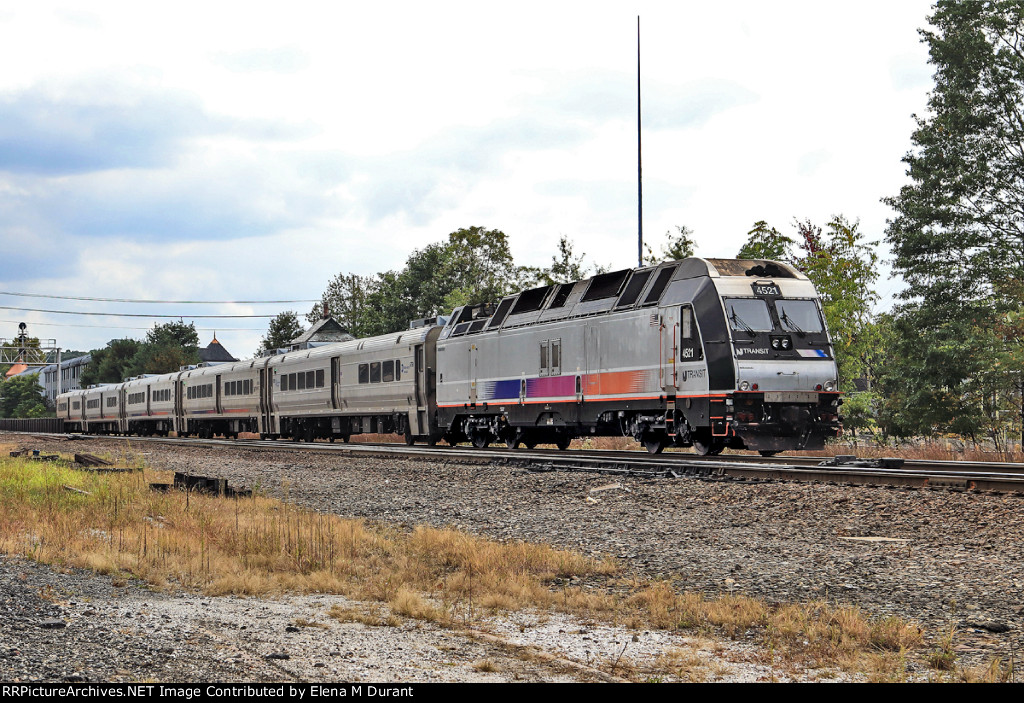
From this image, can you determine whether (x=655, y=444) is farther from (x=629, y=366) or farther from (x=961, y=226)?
(x=961, y=226)

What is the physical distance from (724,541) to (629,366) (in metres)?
9.35

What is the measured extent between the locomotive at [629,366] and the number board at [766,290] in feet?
0.08

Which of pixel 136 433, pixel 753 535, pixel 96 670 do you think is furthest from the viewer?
pixel 136 433

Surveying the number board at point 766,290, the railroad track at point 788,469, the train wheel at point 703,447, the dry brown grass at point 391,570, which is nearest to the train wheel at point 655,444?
the railroad track at point 788,469

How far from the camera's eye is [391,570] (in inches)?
384

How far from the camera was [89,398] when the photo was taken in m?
69.6

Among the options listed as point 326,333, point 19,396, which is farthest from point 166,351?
point 19,396

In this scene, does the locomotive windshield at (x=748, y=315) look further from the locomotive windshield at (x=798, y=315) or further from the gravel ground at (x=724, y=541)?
the gravel ground at (x=724, y=541)

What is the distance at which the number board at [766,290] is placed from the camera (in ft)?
59.6

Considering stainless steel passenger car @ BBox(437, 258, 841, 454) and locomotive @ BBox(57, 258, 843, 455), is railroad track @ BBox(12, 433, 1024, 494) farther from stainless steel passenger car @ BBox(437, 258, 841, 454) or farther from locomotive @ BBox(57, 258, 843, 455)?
locomotive @ BBox(57, 258, 843, 455)

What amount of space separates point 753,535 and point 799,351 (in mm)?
7919
